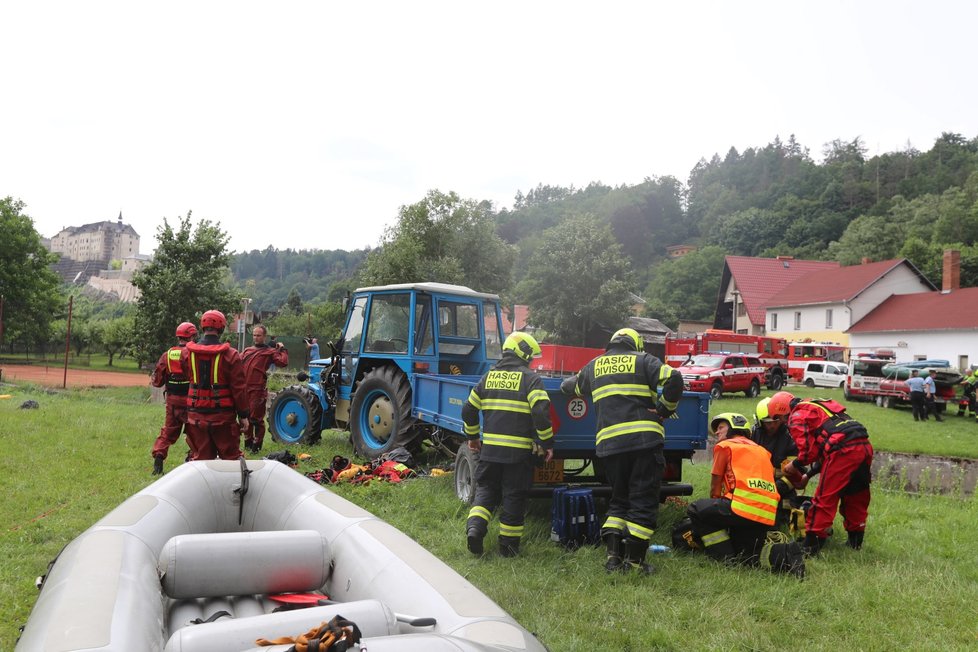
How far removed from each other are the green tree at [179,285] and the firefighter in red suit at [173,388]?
15940 mm

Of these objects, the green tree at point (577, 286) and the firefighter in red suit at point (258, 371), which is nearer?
the firefighter in red suit at point (258, 371)

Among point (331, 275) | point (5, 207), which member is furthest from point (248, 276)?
point (5, 207)

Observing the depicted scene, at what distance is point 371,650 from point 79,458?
7727 mm

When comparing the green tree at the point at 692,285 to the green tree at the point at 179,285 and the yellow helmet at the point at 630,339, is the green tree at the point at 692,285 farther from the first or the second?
the yellow helmet at the point at 630,339

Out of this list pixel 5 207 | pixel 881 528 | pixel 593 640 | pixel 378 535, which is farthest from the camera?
pixel 5 207

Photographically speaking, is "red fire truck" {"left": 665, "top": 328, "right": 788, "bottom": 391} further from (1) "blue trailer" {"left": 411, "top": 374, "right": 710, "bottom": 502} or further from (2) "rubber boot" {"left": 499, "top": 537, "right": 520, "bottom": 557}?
(2) "rubber boot" {"left": 499, "top": 537, "right": 520, "bottom": 557}

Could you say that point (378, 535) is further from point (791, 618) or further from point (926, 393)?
point (926, 393)

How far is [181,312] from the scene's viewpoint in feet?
73.3

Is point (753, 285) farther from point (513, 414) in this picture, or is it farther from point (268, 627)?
point (268, 627)

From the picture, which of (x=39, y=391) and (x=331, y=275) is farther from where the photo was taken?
(x=331, y=275)

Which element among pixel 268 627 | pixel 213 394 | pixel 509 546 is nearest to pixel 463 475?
pixel 509 546

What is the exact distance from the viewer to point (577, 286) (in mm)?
39094

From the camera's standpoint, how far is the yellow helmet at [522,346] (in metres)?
5.72

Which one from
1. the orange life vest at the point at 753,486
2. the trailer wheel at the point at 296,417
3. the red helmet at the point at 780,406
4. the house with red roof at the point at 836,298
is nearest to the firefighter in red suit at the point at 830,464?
the red helmet at the point at 780,406
